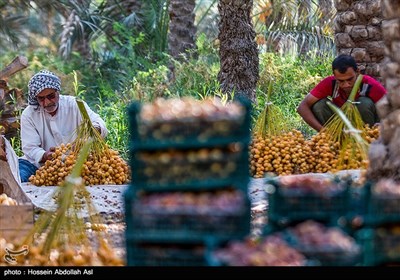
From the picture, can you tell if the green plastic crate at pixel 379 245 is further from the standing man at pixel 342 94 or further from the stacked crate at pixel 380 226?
the standing man at pixel 342 94

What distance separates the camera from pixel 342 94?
8.84 m

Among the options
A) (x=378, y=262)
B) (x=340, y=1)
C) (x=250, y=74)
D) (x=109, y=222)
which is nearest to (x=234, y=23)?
(x=250, y=74)

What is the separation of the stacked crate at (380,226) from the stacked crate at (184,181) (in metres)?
0.57

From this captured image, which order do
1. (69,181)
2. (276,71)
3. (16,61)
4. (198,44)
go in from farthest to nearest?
(198,44) < (276,71) < (16,61) < (69,181)

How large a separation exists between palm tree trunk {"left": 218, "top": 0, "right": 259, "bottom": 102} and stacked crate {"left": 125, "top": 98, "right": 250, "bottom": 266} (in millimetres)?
7399

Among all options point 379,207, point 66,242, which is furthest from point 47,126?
point 379,207

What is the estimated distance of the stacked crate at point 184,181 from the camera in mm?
4531

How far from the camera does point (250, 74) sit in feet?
40.2

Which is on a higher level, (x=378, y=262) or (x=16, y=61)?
(x=16, y=61)

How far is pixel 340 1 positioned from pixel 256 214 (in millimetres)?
4957

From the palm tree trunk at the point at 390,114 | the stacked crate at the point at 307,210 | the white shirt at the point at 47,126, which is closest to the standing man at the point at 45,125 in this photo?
the white shirt at the point at 47,126

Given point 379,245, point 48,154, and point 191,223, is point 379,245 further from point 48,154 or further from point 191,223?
point 48,154

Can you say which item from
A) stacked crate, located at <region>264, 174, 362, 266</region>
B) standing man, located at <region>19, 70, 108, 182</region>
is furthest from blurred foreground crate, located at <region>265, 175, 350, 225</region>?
standing man, located at <region>19, 70, 108, 182</region>

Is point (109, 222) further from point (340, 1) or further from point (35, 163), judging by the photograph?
point (340, 1)
